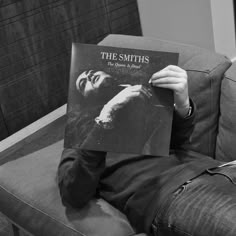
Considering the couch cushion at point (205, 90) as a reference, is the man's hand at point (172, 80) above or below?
above

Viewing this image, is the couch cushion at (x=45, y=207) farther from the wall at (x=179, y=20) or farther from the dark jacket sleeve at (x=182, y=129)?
the wall at (x=179, y=20)

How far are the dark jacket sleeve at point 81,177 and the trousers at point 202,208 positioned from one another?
20 cm

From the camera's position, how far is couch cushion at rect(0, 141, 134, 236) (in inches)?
46.4

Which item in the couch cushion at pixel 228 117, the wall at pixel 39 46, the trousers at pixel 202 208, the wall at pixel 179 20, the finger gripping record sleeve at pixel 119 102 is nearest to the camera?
the trousers at pixel 202 208

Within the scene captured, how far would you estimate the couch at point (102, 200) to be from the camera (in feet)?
3.92

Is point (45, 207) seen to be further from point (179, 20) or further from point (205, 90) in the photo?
point (179, 20)

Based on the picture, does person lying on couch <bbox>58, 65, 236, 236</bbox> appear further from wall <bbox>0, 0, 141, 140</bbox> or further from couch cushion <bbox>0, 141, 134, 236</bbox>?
wall <bbox>0, 0, 141, 140</bbox>

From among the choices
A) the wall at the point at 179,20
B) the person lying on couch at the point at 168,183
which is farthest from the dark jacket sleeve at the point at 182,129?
the wall at the point at 179,20

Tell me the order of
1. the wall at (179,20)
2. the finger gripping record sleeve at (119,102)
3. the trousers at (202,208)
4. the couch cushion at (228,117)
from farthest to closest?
the wall at (179,20) < the couch cushion at (228,117) < the finger gripping record sleeve at (119,102) < the trousers at (202,208)

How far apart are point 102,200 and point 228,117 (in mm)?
455

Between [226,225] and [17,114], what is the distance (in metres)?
1.68

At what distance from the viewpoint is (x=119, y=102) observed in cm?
112

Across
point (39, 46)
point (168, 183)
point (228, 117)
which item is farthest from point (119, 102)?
point (39, 46)

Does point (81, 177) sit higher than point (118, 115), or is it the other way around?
point (118, 115)
